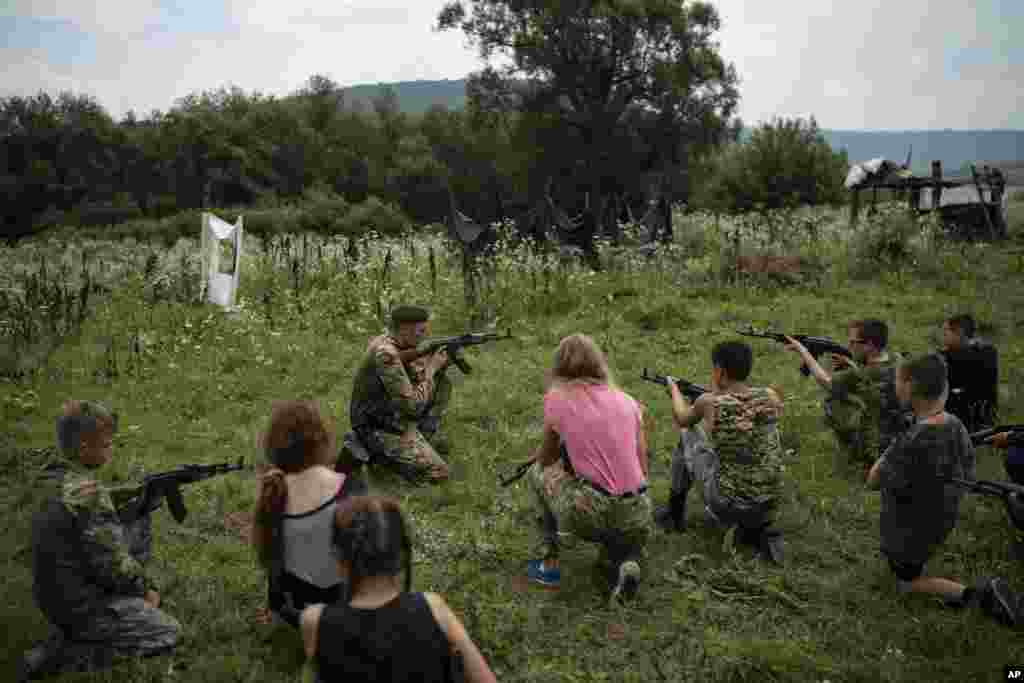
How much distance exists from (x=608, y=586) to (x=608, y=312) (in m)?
7.01

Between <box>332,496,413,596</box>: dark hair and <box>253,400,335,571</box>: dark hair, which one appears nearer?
<box>332,496,413,596</box>: dark hair

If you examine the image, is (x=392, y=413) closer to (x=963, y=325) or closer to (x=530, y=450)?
(x=530, y=450)

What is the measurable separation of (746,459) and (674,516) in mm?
853

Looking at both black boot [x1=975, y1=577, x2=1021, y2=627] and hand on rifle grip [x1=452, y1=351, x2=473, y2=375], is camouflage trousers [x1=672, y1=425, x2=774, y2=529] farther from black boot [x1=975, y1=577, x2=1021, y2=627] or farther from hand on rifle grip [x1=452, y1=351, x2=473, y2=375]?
hand on rifle grip [x1=452, y1=351, x2=473, y2=375]

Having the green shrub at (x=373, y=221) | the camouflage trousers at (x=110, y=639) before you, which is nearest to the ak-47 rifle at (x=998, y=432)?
the camouflage trousers at (x=110, y=639)

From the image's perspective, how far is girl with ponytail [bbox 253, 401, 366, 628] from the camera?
3.78m

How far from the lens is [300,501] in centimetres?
379

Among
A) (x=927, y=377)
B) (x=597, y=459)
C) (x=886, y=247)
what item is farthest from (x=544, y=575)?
(x=886, y=247)

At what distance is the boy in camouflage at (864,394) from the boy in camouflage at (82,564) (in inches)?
208

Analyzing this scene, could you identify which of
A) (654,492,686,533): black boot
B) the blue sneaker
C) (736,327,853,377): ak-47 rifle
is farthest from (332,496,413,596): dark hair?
(736,327,853,377): ak-47 rifle

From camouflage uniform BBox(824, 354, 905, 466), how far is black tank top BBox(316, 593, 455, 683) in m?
4.89

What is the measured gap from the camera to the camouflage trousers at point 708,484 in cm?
503

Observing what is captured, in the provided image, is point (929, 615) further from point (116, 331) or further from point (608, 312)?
point (116, 331)

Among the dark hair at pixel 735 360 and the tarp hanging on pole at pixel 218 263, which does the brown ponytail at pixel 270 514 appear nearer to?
the dark hair at pixel 735 360
